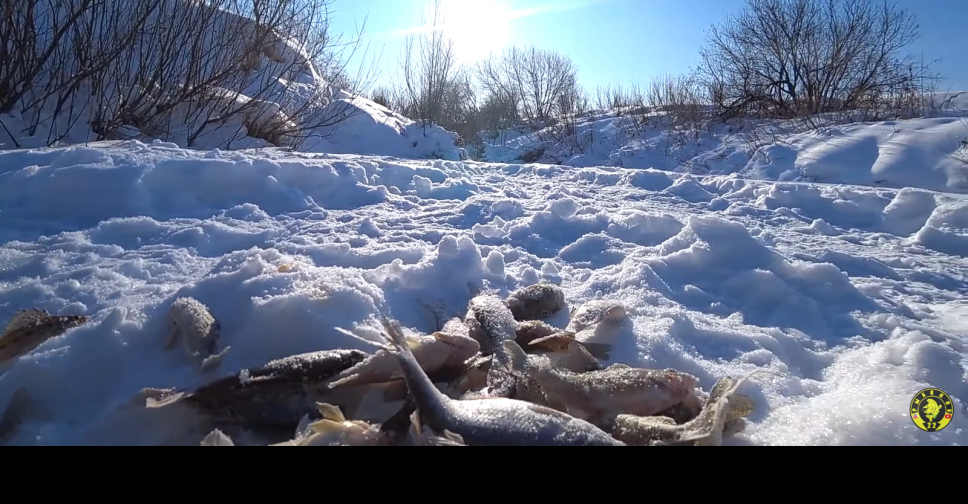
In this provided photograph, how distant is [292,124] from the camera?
21.0 feet

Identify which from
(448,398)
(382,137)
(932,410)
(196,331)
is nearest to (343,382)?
(448,398)

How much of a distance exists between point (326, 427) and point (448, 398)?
0.25 meters

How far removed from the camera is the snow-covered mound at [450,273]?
4.11ft

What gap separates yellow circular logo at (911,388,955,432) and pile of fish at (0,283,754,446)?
35 cm

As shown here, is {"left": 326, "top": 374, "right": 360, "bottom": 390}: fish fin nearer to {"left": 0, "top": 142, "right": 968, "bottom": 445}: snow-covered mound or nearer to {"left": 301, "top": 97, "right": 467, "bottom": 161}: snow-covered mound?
{"left": 0, "top": 142, "right": 968, "bottom": 445}: snow-covered mound

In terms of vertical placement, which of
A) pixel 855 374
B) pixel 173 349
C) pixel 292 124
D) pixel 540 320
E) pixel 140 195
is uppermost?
pixel 292 124

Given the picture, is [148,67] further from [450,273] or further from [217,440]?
[217,440]

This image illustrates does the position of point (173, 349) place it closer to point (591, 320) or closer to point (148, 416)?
point (148, 416)

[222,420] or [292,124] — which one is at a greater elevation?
[292,124]

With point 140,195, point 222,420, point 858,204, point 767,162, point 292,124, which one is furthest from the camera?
point 767,162

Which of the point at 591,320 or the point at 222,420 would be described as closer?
the point at 222,420

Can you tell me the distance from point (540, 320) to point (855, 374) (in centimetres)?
90

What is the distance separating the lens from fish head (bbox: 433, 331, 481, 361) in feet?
4.51

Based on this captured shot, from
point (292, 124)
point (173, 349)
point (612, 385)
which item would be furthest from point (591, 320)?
point (292, 124)
